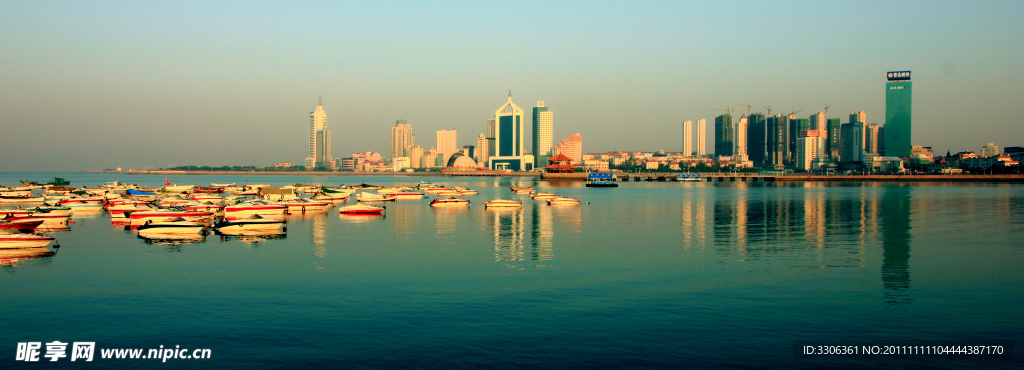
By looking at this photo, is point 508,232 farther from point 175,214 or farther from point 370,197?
point 370,197

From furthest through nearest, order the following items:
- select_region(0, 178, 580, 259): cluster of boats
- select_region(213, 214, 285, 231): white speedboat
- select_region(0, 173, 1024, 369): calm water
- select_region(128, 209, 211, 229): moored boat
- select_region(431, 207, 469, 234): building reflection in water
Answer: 1. select_region(128, 209, 211, 229): moored boat
2. select_region(431, 207, 469, 234): building reflection in water
3. select_region(213, 214, 285, 231): white speedboat
4. select_region(0, 178, 580, 259): cluster of boats
5. select_region(0, 173, 1024, 369): calm water

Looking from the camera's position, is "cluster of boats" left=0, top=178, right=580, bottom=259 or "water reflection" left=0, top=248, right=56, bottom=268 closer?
"water reflection" left=0, top=248, right=56, bottom=268

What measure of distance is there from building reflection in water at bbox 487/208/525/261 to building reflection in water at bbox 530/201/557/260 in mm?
746

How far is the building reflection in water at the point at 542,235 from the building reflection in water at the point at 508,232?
0.75m

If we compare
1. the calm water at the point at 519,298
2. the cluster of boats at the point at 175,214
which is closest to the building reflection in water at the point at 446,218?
the cluster of boats at the point at 175,214

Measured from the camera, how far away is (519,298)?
2059 cm

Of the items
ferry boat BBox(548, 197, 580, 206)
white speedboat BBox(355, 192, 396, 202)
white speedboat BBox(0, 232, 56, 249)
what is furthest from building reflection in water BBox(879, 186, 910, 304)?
white speedboat BBox(355, 192, 396, 202)

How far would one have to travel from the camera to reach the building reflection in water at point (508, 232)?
31.6m

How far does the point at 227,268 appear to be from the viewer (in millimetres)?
26984

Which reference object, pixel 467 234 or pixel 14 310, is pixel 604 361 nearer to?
pixel 14 310

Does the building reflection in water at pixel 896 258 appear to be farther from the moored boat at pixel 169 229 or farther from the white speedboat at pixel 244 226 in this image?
the moored boat at pixel 169 229

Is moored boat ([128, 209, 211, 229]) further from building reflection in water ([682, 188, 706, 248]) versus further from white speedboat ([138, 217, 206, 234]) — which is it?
building reflection in water ([682, 188, 706, 248])

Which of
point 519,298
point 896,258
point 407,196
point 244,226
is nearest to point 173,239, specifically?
point 244,226

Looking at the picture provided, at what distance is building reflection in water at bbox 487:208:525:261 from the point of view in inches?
1244
